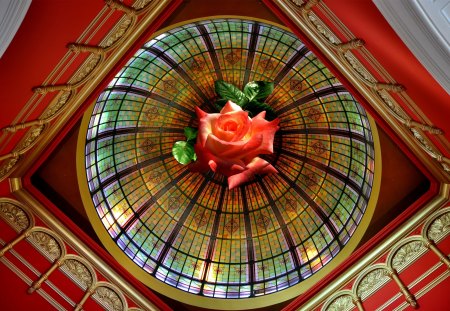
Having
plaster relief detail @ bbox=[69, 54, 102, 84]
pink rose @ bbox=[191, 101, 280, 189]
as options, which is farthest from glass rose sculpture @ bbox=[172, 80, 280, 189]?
plaster relief detail @ bbox=[69, 54, 102, 84]

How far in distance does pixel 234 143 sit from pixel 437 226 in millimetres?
6923

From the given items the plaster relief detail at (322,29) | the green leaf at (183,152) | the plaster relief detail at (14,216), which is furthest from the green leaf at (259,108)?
the plaster relief detail at (14,216)

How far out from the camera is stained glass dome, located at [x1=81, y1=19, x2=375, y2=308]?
12.9m

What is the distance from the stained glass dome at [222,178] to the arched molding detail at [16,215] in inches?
73.0

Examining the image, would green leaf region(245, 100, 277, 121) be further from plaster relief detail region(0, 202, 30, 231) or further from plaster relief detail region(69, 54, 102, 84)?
plaster relief detail region(0, 202, 30, 231)

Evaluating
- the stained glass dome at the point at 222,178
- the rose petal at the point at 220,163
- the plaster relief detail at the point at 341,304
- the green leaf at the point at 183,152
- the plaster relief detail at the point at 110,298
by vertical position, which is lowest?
the rose petal at the point at 220,163

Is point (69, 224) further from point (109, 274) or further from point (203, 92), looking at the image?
point (203, 92)

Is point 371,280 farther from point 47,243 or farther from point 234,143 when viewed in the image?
point 47,243

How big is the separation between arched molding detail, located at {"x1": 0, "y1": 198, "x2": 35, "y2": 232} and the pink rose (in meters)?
6.46

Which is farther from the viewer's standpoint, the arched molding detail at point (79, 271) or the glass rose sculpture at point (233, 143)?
the arched molding detail at point (79, 271)

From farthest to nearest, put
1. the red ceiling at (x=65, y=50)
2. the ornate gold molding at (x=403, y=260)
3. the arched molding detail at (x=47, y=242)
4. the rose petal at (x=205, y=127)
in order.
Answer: the arched molding detail at (x=47, y=242)
the ornate gold molding at (x=403, y=260)
the rose petal at (x=205, y=127)
the red ceiling at (x=65, y=50)

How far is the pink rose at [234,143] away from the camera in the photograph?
7.05m

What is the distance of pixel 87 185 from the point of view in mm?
12750

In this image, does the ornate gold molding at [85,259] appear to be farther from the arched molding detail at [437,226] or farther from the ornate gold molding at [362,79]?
the ornate gold molding at [362,79]
